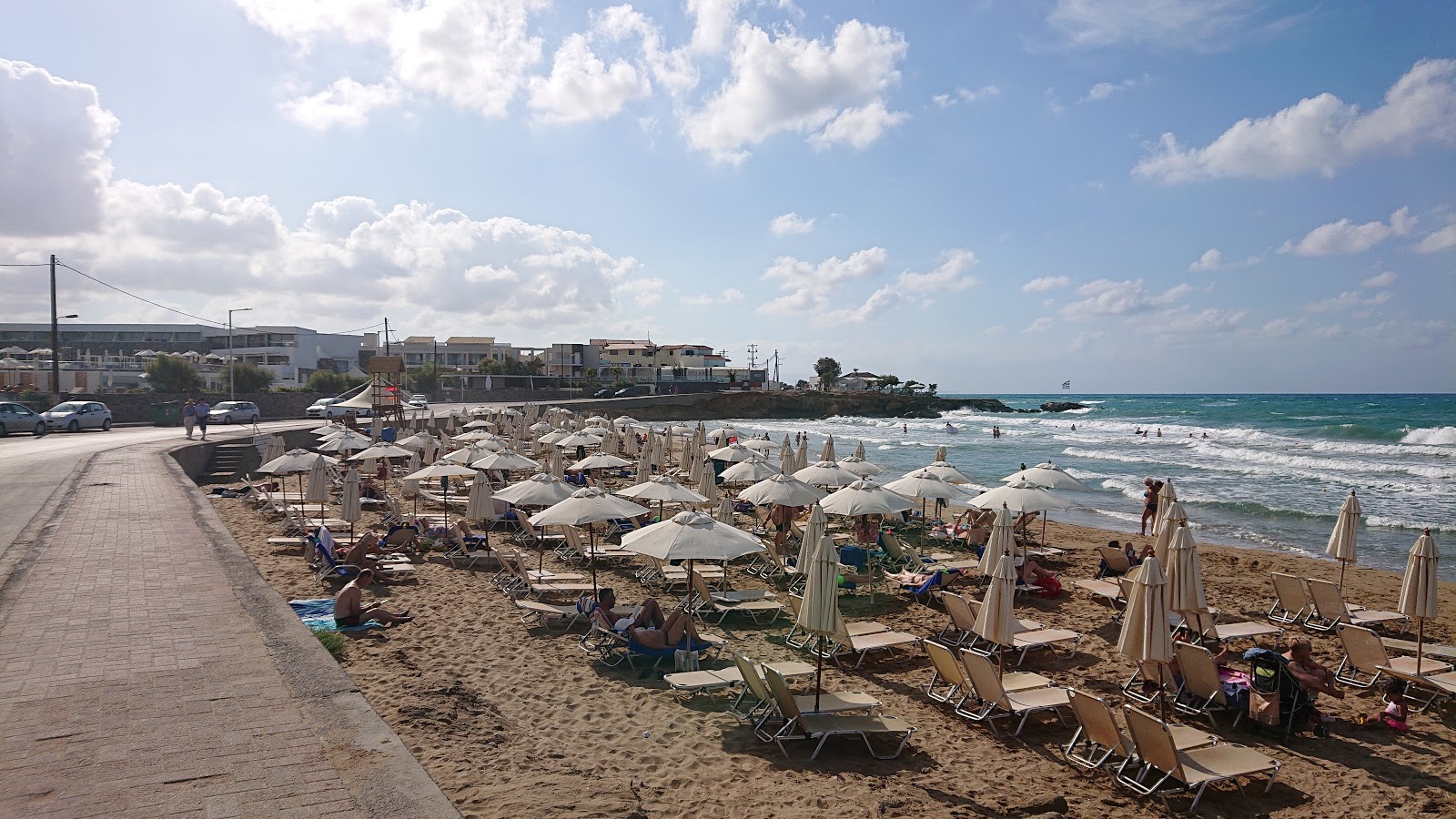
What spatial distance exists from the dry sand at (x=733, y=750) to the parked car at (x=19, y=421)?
29284 mm

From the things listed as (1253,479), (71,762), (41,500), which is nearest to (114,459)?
(41,500)

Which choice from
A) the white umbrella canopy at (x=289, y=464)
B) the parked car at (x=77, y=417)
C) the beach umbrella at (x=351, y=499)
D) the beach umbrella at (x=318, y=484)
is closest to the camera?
the beach umbrella at (x=351, y=499)

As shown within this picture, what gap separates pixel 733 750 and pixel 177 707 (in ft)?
12.5

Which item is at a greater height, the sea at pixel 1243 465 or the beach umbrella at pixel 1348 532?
the beach umbrella at pixel 1348 532

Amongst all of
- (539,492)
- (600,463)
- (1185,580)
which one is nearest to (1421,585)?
(1185,580)

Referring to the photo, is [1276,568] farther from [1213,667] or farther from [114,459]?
[114,459]

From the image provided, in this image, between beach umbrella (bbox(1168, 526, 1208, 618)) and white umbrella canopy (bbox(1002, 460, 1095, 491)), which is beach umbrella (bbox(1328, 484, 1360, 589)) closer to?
white umbrella canopy (bbox(1002, 460, 1095, 491))

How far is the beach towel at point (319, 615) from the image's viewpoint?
29.6 ft

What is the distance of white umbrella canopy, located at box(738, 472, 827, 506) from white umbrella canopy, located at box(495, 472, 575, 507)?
8.15 ft

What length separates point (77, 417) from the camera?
31.8 meters

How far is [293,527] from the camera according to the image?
14461 millimetres

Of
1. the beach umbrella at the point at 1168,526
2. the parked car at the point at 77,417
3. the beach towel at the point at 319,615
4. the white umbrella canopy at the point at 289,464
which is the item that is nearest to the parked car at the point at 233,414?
the parked car at the point at 77,417

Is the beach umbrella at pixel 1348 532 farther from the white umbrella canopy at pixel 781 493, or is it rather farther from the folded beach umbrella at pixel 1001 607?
the white umbrella canopy at pixel 781 493

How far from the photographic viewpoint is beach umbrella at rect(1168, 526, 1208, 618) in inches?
301
